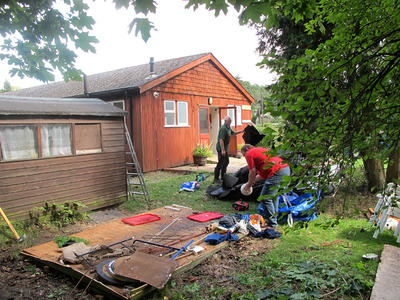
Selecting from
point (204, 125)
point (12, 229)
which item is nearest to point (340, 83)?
point (12, 229)

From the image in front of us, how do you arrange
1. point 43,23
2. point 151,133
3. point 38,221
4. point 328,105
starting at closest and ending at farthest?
point 328,105 < point 43,23 < point 38,221 < point 151,133

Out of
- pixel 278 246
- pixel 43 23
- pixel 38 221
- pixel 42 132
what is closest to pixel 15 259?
pixel 38 221

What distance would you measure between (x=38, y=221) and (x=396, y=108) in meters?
6.10

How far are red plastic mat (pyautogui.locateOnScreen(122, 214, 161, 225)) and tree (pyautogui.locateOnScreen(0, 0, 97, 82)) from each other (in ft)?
→ 10.1

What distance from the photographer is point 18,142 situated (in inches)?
225

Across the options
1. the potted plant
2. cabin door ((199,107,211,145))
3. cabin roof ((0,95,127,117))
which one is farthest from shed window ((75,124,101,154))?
cabin door ((199,107,211,145))

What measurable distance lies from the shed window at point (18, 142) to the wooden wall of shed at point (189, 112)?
20.0 feet

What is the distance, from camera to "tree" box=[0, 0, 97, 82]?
3799 mm

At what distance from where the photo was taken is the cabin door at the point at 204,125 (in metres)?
15.4

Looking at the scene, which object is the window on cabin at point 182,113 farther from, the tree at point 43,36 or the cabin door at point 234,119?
the tree at point 43,36

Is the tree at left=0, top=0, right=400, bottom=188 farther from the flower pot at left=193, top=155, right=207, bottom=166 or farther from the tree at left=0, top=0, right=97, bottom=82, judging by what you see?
the flower pot at left=193, top=155, right=207, bottom=166

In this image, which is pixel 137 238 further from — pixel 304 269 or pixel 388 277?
pixel 388 277

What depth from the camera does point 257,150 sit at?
5.39 m

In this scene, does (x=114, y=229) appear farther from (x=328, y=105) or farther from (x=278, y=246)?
(x=328, y=105)
